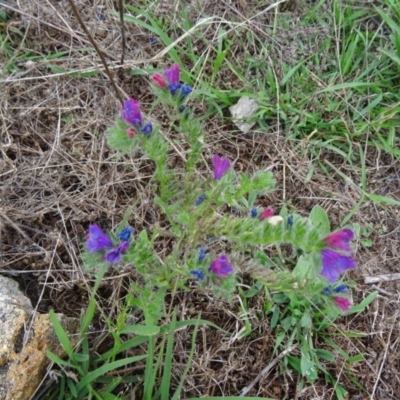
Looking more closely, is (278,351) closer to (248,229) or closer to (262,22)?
(248,229)

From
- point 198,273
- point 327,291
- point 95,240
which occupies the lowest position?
point 327,291

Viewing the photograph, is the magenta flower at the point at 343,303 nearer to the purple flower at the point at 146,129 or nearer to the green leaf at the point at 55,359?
the purple flower at the point at 146,129

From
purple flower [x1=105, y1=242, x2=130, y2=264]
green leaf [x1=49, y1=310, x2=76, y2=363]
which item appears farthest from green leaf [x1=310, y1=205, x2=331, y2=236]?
green leaf [x1=49, y1=310, x2=76, y2=363]

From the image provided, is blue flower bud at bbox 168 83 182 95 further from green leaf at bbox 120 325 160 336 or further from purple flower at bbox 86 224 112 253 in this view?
green leaf at bbox 120 325 160 336

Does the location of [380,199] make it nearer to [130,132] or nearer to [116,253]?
[130,132]

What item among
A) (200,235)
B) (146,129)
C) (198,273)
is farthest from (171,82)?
(198,273)

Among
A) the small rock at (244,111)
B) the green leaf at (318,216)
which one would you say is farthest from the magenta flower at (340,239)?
the small rock at (244,111)
